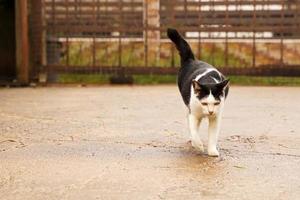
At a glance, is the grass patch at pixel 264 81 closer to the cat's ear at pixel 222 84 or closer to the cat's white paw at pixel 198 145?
the cat's white paw at pixel 198 145

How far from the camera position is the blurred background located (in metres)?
10.8

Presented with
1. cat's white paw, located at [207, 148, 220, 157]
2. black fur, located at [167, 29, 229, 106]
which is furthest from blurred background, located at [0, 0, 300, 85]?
cat's white paw, located at [207, 148, 220, 157]

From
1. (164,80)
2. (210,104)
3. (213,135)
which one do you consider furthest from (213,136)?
(164,80)

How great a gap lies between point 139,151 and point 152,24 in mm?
6150

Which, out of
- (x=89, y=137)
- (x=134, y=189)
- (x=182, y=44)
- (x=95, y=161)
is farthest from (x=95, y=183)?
(x=182, y=44)

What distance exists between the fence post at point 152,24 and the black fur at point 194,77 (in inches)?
202

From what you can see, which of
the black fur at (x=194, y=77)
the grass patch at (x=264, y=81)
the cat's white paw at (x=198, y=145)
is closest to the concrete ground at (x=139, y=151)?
the cat's white paw at (x=198, y=145)

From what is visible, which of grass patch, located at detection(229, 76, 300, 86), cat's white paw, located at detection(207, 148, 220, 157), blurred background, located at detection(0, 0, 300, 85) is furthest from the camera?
grass patch, located at detection(229, 76, 300, 86)

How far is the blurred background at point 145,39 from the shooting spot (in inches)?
424

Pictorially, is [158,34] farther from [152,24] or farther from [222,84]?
[222,84]

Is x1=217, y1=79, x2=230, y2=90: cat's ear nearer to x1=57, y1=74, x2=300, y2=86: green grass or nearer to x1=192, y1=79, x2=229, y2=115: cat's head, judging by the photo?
x1=192, y1=79, x2=229, y2=115: cat's head

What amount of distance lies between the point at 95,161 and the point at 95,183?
69 centimetres

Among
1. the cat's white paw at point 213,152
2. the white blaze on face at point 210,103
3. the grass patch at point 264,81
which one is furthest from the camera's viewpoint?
the grass patch at point 264,81

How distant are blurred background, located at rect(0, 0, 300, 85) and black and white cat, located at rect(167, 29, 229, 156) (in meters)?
5.32
